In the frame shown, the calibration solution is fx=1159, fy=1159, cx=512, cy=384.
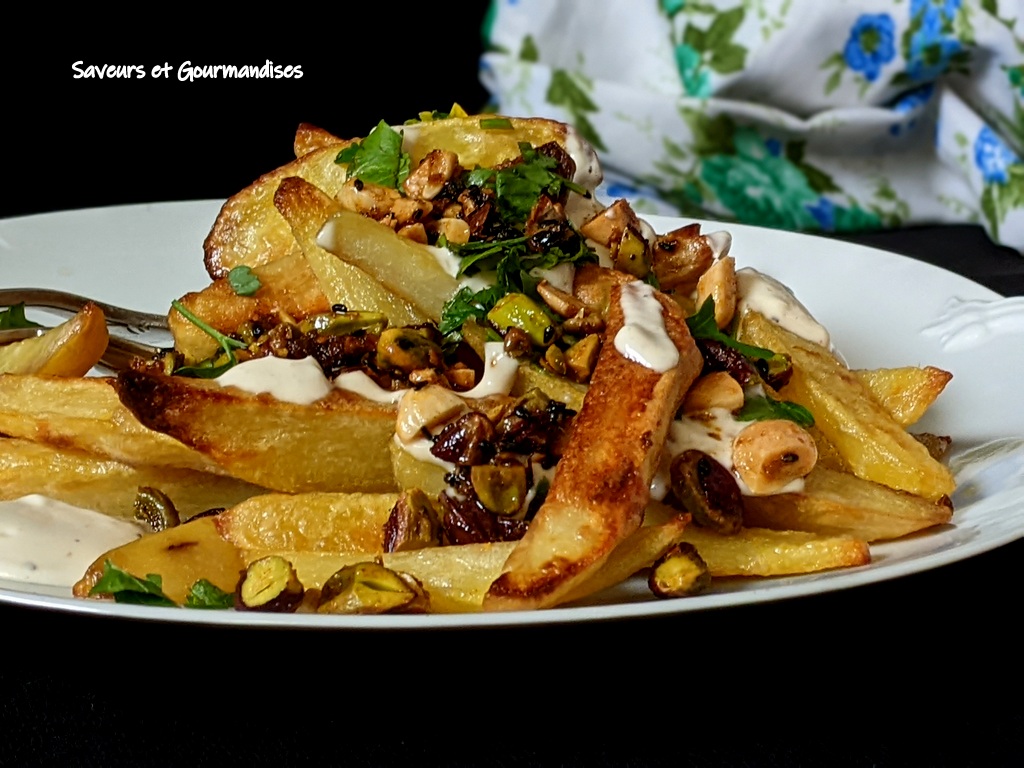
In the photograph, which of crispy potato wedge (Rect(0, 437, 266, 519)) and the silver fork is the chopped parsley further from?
the silver fork

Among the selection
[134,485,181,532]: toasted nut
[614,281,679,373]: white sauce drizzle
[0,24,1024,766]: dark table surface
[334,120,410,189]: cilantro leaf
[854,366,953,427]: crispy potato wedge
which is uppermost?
[334,120,410,189]: cilantro leaf

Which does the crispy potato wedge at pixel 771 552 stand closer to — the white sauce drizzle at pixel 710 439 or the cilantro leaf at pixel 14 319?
the white sauce drizzle at pixel 710 439

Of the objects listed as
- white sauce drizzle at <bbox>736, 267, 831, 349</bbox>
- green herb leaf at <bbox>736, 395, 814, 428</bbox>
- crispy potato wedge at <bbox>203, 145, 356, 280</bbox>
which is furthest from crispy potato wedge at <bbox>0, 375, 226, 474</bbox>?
white sauce drizzle at <bbox>736, 267, 831, 349</bbox>

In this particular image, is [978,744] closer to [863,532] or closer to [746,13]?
[863,532]

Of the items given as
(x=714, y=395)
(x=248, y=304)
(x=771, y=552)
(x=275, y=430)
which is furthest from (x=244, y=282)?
(x=771, y=552)

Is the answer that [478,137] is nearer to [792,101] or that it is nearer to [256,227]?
[256,227]

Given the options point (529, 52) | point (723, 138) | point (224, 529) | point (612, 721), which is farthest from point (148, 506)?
point (529, 52)

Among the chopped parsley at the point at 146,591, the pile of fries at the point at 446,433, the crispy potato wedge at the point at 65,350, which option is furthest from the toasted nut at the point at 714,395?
the crispy potato wedge at the point at 65,350
